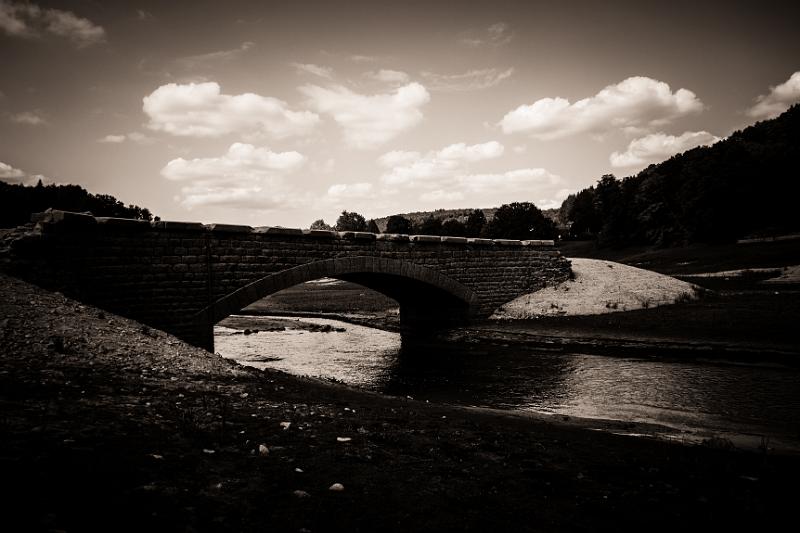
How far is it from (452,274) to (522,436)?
1612cm

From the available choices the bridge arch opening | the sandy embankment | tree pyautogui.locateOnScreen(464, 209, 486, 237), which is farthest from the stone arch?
tree pyautogui.locateOnScreen(464, 209, 486, 237)

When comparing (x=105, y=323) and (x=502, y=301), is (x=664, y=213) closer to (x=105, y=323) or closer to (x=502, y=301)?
(x=502, y=301)

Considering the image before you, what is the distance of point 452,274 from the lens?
22641 millimetres

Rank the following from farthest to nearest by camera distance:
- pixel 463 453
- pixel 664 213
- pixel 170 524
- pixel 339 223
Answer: pixel 339 223 < pixel 664 213 < pixel 463 453 < pixel 170 524

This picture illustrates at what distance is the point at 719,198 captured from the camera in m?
59.5

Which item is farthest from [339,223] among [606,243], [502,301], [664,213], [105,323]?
[105,323]

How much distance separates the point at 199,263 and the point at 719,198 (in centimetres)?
6585

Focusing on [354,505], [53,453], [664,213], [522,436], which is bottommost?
[522,436]

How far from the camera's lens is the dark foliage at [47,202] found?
47.8 meters

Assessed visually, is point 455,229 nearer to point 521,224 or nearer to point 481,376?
point 521,224

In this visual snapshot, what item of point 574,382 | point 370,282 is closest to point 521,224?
point 370,282

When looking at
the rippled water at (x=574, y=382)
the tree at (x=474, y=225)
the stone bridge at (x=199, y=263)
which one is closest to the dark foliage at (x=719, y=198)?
the tree at (x=474, y=225)

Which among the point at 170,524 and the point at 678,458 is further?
the point at 678,458

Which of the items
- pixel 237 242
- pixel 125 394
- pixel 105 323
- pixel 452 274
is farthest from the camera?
pixel 452 274
